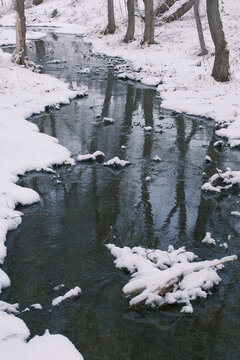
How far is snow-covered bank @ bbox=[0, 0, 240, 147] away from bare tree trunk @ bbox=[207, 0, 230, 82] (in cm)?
44

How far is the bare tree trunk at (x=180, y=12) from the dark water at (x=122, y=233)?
67.2 ft

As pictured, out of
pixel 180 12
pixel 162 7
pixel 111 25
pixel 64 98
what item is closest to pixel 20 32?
pixel 64 98

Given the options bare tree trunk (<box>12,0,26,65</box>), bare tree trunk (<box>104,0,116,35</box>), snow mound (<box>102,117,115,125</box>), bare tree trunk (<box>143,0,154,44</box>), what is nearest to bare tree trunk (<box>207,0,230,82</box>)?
snow mound (<box>102,117,115,125</box>)

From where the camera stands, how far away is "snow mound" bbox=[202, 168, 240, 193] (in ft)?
24.8

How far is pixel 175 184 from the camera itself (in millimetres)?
7805

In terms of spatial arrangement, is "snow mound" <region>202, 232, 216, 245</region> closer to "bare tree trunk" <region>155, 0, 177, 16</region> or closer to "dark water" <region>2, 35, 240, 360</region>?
"dark water" <region>2, 35, 240, 360</region>

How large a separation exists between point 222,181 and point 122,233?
283 cm

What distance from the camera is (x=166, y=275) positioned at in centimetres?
494

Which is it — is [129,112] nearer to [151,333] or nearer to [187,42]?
[151,333]

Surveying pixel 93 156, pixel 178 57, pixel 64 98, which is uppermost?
pixel 178 57

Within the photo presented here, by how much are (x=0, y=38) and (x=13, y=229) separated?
27.4m

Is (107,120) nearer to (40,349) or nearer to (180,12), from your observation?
(40,349)

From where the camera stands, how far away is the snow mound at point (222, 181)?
7.55 m

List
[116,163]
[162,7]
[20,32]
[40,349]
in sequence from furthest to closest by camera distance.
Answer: [162,7] < [20,32] < [116,163] < [40,349]
